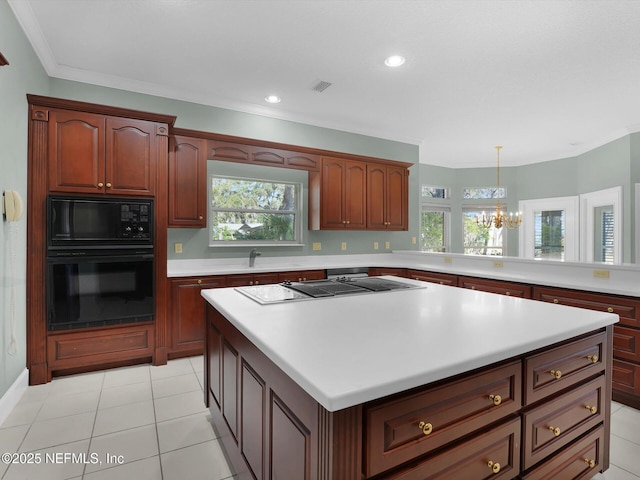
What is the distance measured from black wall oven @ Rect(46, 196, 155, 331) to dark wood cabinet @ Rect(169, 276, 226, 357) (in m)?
0.22

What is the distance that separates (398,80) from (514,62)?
3.43ft

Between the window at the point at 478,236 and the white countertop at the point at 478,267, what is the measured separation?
2.95 metres

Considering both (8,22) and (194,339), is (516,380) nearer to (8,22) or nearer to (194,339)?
(194,339)

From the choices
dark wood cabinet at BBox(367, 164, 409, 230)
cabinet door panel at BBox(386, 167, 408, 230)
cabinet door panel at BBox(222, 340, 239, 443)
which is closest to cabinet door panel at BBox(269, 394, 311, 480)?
cabinet door panel at BBox(222, 340, 239, 443)

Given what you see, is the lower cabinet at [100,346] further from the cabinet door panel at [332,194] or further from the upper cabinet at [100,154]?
the cabinet door panel at [332,194]

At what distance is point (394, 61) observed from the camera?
10.1 feet

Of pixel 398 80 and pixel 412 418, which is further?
pixel 398 80

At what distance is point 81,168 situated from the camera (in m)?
2.87

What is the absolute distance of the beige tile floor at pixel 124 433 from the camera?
1780 mm

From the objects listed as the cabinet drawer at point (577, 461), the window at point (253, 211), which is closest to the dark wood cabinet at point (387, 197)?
the window at point (253, 211)

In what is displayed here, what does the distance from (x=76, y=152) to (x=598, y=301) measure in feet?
14.5

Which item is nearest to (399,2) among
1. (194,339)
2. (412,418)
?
(412,418)

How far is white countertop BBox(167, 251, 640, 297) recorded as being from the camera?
2785 mm

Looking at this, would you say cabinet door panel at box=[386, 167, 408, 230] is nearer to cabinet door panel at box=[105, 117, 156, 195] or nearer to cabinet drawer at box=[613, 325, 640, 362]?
cabinet drawer at box=[613, 325, 640, 362]
